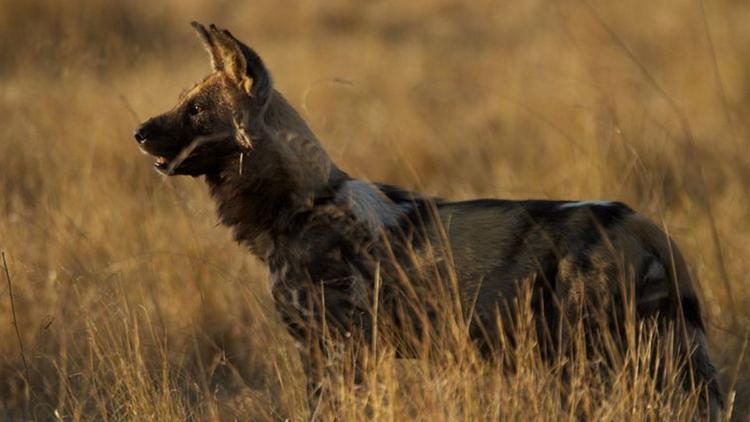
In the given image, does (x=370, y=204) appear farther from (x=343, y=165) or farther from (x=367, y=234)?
(x=343, y=165)

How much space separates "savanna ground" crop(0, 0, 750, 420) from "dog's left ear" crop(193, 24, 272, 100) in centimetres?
21

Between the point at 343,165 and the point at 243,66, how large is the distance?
9.57 feet

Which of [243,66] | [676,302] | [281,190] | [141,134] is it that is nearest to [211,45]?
[243,66]

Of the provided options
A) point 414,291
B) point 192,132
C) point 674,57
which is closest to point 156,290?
point 192,132

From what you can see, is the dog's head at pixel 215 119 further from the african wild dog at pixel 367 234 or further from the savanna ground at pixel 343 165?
the savanna ground at pixel 343 165

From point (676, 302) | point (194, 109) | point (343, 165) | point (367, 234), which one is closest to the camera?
point (676, 302)

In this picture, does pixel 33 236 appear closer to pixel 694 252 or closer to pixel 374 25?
pixel 694 252

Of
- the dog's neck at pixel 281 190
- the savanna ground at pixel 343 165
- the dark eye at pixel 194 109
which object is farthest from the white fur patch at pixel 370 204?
the dark eye at pixel 194 109

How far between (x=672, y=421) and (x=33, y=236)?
288 centimetres

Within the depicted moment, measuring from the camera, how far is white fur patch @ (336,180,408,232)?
399cm

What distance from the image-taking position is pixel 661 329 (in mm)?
3732

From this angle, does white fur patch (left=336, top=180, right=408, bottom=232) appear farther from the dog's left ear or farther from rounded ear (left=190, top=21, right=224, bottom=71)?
rounded ear (left=190, top=21, right=224, bottom=71)

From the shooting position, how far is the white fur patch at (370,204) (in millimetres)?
3986

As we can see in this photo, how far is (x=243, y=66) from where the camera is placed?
404 centimetres
